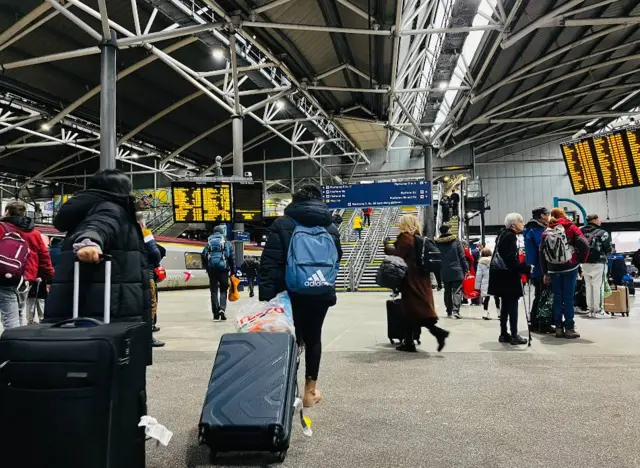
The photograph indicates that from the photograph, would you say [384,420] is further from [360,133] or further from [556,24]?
[360,133]

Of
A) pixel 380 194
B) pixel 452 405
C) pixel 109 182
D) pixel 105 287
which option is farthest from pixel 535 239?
pixel 380 194

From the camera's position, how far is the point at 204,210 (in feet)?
44.3

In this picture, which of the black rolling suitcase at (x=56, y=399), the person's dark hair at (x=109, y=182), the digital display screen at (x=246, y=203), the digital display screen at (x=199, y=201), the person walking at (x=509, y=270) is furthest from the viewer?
the digital display screen at (x=246, y=203)

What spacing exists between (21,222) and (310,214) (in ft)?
10.5

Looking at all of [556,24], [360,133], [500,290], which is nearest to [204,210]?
[500,290]

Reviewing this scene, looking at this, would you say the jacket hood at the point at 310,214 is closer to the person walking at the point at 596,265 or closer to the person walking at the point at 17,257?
the person walking at the point at 17,257

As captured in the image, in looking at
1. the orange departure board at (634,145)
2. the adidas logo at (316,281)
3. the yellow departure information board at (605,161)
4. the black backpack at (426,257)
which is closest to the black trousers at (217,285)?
the black backpack at (426,257)

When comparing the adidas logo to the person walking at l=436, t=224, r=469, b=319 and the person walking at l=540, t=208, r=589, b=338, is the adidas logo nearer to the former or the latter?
the person walking at l=540, t=208, r=589, b=338

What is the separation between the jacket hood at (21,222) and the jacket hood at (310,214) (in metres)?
3.01

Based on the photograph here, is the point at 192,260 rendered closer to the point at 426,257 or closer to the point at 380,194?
the point at 380,194

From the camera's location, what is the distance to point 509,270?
5844mm

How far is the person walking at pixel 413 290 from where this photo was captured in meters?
5.42

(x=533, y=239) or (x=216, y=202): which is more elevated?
(x=216, y=202)

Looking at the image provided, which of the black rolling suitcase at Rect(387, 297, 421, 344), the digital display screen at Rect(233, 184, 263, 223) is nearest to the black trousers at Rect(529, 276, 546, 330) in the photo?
the black rolling suitcase at Rect(387, 297, 421, 344)
